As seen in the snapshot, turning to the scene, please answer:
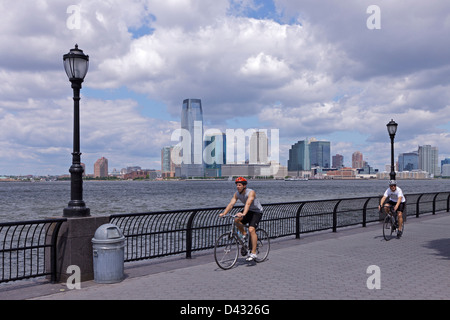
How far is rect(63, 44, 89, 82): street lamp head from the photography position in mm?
8664

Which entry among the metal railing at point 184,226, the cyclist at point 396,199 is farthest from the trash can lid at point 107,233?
the cyclist at point 396,199

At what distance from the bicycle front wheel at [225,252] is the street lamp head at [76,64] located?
4.27m

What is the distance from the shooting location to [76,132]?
29.2 ft

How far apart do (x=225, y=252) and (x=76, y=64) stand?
188 inches

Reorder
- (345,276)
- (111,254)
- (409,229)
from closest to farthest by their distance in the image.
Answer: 1. (111,254)
2. (345,276)
3. (409,229)

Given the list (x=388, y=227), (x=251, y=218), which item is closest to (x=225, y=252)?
(x=251, y=218)

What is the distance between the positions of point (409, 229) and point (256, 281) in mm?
11038

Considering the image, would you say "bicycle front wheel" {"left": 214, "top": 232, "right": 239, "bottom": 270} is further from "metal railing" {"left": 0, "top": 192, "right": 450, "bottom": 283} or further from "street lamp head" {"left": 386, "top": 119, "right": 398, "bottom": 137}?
"street lamp head" {"left": 386, "top": 119, "right": 398, "bottom": 137}

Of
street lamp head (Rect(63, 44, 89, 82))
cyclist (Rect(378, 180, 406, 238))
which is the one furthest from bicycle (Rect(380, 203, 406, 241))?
street lamp head (Rect(63, 44, 89, 82))

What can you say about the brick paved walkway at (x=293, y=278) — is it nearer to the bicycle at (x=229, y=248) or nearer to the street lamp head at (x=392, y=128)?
the bicycle at (x=229, y=248)

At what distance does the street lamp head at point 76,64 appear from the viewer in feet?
28.4

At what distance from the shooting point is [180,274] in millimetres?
8891

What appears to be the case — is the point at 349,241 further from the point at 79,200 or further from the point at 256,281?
the point at 79,200
